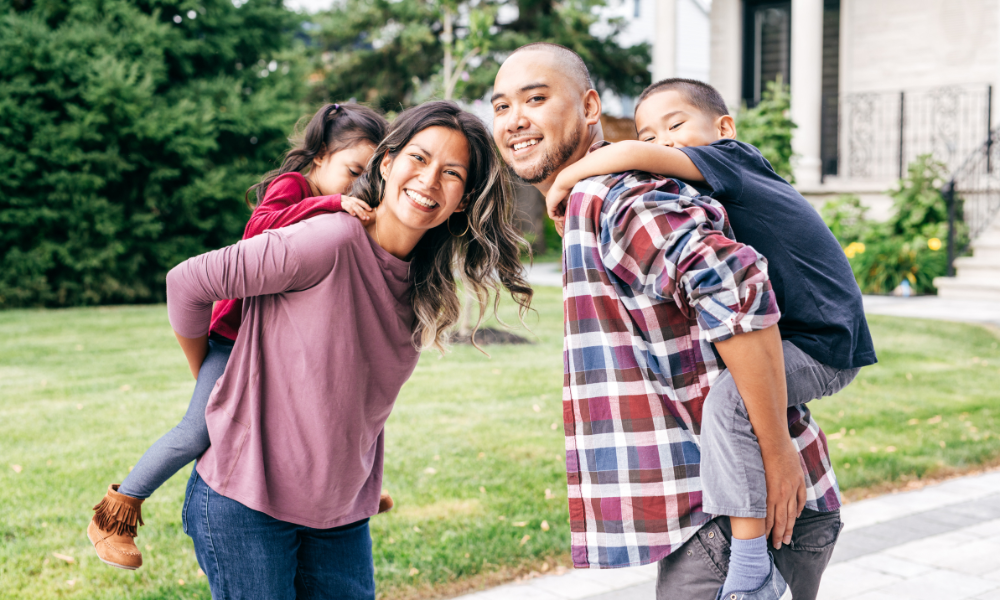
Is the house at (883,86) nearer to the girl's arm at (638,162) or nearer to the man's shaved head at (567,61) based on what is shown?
the man's shaved head at (567,61)

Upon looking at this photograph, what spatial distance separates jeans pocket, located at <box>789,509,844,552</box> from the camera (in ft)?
6.41

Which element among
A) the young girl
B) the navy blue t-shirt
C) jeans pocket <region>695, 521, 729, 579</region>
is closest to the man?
jeans pocket <region>695, 521, 729, 579</region>

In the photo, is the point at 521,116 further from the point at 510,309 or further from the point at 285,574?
the point at 510,309

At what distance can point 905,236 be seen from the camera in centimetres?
1390

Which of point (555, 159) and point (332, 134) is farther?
point (332, 134)

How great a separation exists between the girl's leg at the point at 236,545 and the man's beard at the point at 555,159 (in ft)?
3.81

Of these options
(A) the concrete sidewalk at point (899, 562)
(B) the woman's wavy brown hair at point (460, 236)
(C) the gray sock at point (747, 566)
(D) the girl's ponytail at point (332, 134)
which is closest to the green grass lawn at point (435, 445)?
(A) the concrete sidewalk at point (899, 562)

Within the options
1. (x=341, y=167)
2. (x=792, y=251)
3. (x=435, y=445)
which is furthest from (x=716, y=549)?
(x=435, y=445)

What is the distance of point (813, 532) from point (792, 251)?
669 mm

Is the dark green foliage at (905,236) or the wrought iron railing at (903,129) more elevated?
the wrought iron railing at (903,129)

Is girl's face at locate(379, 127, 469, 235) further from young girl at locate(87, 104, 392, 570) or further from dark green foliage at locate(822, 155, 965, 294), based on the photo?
dark green foliage at locate(822, 155, 965, 294)

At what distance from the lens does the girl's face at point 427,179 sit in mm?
2330

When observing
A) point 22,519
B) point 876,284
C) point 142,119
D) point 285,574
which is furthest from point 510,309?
point 285,574

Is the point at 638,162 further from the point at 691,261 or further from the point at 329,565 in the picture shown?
the point at 329,565
